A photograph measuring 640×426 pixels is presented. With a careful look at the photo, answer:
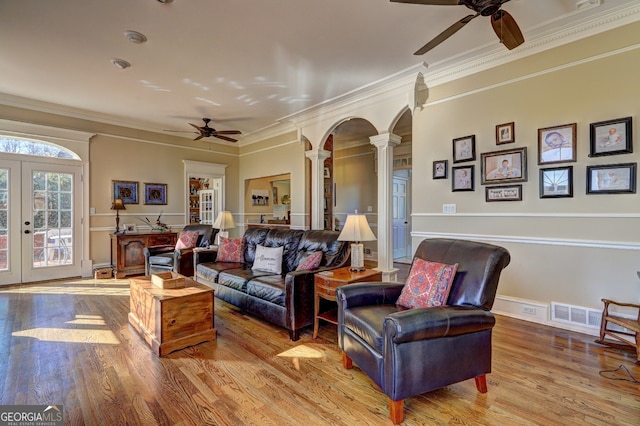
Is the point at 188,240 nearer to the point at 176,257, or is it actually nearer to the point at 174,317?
the point at 176,257

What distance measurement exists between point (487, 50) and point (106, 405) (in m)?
4.59

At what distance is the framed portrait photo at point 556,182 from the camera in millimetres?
2986

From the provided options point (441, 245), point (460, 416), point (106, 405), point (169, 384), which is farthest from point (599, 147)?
point (106, 405)

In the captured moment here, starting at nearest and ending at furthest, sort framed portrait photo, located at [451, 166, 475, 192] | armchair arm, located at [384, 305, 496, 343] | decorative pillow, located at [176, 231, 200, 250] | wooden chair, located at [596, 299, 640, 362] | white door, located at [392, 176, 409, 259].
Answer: armchair arm, located at [384, 305, 496, 343] < wooden chair, located at [596, 299, 640, 362] < framed portrait photo, located at [451, 166, 475, 192] < decorative pillow, located at [176, 231, 200, 250] < white door, located at [392, 176, 409, 259]

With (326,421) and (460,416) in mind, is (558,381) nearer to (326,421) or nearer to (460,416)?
(460,416)

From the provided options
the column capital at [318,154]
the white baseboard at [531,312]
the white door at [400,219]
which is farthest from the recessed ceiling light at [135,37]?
the white door at [400,219]

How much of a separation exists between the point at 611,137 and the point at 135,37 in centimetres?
463

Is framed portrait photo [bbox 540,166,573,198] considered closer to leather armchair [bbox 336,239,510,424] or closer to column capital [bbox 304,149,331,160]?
leather armchair [bbox 336,239,510,424]

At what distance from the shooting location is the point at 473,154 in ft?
11.8

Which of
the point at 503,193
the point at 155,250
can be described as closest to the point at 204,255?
the point at 155,250

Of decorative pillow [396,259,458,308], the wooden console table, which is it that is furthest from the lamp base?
the wooden console table

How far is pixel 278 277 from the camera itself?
3340mm

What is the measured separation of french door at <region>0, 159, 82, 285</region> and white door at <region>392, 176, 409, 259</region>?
642cm

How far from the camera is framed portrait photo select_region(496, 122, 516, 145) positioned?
333 cm
